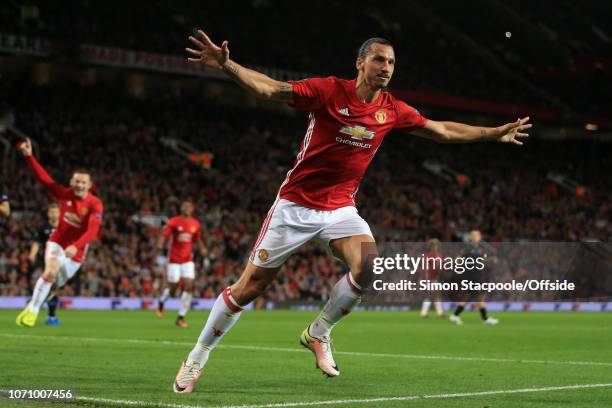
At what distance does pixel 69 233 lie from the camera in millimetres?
15758

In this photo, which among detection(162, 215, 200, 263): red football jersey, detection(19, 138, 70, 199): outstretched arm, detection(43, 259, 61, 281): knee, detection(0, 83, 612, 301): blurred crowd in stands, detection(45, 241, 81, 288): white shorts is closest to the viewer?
detection(19, 138, 70, 199): outstretched arm

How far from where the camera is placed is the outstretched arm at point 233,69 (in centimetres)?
704

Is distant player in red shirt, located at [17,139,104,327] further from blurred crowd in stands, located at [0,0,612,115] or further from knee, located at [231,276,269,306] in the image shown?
blurred crowd in stands, located at [0,0,612,115]

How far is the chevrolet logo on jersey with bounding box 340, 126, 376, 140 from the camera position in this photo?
782 centimetres

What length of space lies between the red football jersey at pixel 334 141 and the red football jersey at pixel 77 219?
7.58 m

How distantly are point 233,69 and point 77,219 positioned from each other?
29.6ft

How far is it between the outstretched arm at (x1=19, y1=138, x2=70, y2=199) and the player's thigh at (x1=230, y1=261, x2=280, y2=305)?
4921 millimetres

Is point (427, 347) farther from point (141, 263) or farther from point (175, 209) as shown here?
point (175, 209)

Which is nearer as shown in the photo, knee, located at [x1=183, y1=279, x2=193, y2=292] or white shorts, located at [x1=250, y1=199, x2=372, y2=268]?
white shorts, located at [x1=250, y1=199, x2=372, y2=268]

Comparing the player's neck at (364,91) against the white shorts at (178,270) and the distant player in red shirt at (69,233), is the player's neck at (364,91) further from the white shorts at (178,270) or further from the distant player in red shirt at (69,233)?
the white shorts at (178,270)

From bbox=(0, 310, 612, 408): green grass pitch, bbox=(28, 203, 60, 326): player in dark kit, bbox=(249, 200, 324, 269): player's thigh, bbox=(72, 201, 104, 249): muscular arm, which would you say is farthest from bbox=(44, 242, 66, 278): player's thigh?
bbox=(249, 200, 324, 269): player's thigh

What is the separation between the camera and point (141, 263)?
3039 cm

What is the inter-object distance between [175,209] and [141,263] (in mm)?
3025

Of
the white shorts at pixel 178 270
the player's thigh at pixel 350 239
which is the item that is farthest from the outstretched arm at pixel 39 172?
the white shorts at pixel 178 270
